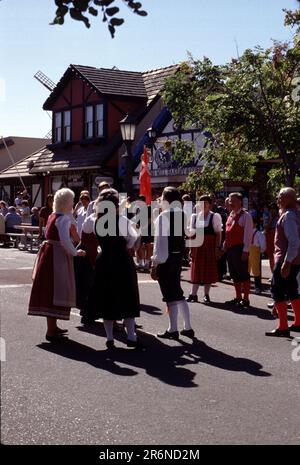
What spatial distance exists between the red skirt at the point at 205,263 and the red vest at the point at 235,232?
12.4 inches

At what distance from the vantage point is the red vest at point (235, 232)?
11.4m

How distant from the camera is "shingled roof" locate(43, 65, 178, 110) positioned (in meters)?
32.6

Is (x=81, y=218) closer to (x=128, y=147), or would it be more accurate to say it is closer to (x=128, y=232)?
(x=128, y=232)

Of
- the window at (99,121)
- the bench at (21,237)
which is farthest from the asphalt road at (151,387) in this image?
the window at (99,121)

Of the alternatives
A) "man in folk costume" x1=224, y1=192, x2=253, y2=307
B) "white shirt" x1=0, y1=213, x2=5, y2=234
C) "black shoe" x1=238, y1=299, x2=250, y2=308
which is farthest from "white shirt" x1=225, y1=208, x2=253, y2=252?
"white shirt" x1=0, y1=213, x2=5, y2=234

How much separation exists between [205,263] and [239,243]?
2.22ft

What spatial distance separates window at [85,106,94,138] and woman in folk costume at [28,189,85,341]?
26116mm

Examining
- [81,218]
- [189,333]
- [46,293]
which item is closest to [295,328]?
[189,333]

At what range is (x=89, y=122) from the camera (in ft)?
112

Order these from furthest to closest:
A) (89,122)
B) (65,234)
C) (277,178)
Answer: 1. (89,122)
2. (277,178)
3. (65,234)

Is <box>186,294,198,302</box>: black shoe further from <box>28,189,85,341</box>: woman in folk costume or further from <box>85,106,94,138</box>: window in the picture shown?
<box>85,106,94,138</box>: window

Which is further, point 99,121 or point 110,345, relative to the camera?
point 99,121

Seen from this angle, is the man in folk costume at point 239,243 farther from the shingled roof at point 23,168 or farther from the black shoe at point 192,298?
the shingled roof at point 23,168
